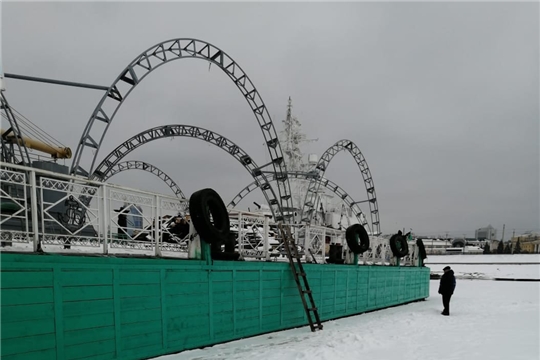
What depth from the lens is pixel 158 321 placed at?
6867 mm

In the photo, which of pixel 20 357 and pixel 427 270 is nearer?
pixel 20 357

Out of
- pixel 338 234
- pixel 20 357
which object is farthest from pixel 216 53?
pixel 20 357

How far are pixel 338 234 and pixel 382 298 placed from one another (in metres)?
3.86

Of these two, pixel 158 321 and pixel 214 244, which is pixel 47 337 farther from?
pixel 214 244

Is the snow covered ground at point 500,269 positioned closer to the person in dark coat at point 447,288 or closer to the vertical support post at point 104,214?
the person in dark coat at point 447,288

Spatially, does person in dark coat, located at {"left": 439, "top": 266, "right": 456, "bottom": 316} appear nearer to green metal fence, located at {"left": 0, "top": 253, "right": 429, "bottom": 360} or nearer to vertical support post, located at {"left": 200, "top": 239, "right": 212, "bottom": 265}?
green metal fence, located at {"left": 0, "top": 253, "right": 429, "bottom": 360}

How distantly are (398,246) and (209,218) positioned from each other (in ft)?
41.8

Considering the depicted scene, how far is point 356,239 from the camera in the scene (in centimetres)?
1350

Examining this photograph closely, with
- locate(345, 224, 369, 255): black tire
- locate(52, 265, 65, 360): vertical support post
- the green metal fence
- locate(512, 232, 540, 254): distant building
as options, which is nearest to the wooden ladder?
the green metal fence

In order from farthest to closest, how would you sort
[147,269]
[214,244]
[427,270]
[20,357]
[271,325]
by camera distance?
[427,270] < [271,325] < [214,244] < [147,269] < [20,357]

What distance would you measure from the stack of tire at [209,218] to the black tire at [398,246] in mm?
11405

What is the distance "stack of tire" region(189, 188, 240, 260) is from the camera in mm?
7629

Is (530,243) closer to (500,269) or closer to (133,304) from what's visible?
(500,269)

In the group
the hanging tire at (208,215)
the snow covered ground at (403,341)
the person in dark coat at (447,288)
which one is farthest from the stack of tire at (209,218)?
the person in dark coat at (447,288)
